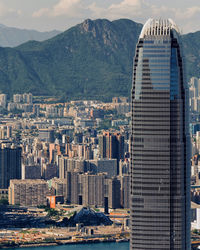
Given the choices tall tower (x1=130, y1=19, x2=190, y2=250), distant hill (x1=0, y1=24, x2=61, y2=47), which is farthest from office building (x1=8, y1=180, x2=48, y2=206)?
distant hill (x1=0, y1=24, x2=61, y2=47)

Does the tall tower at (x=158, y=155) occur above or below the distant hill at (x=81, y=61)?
below

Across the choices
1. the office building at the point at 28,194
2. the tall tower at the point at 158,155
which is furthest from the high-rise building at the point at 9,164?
the tall tower at the point at 158,155

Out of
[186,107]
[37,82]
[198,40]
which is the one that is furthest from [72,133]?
[186,107]

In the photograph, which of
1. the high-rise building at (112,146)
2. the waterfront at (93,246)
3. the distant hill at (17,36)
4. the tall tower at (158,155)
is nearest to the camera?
the tall tower at (158,155)

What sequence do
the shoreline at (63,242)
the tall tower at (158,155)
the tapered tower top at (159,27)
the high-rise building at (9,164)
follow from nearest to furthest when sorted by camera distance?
1. the tall tower at (158,155)
2. the tapered tower top at (159,27)
3. the shoreline at (63,242)
4. the high-rise building at (9,164)

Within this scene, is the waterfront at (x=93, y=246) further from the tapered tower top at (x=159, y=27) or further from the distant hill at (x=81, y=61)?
the distant hill at (x=81, y=61)

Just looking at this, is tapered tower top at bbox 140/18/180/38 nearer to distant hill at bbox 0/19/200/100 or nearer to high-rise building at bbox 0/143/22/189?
high-rise building at bbox 0/143/22/189

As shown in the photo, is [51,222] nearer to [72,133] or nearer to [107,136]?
[107,136]
